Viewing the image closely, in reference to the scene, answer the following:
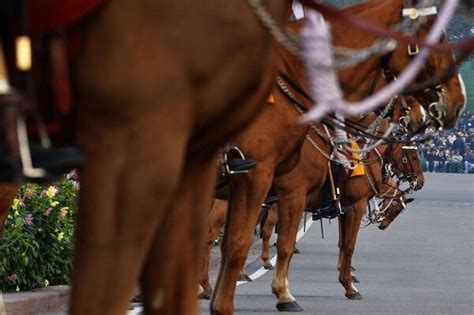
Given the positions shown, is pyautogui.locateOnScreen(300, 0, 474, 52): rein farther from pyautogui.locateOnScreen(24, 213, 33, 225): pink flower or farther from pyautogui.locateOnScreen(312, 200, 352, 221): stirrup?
pyautogui.locateOnScreen(312, 200, 352, 221): stirrup

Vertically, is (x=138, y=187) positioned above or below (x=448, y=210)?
above

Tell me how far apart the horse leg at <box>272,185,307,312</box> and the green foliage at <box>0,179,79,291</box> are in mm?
1871

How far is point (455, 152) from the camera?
91188 millimetres

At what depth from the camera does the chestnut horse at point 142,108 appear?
4219 mm

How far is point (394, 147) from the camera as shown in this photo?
76.2 ft

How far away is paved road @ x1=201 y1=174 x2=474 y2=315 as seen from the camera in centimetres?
1664

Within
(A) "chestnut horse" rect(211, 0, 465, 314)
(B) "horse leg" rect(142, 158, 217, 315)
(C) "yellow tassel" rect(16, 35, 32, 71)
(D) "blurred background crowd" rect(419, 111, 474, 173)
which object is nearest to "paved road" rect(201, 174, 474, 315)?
(A) "chestnut horse" rect(211, 0, 465, 314)

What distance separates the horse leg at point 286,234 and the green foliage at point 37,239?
1871 mm

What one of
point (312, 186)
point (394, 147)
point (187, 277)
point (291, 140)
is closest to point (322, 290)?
point (312, 186)

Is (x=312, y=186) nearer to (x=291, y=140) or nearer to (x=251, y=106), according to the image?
(x=291, y=140)

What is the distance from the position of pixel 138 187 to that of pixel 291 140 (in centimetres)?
754

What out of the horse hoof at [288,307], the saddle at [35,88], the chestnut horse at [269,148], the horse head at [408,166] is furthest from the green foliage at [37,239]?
the horse head at [408,166]

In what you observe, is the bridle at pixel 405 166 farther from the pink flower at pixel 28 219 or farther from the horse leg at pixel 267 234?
the pink flower at pixel 28 219

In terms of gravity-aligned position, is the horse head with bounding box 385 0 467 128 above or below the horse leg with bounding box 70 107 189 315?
below
